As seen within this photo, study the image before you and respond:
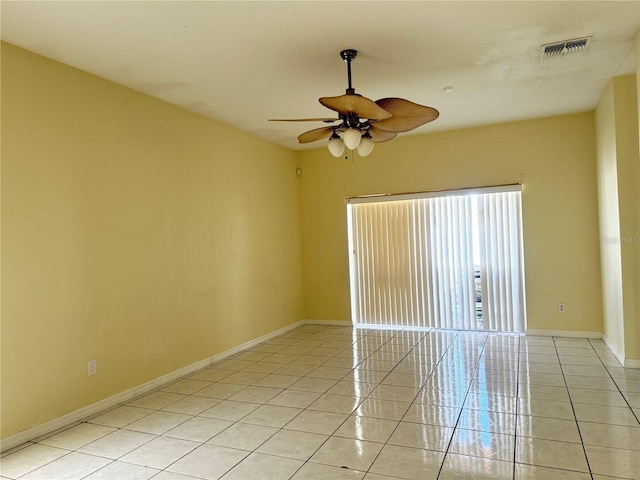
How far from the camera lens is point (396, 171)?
236 inches

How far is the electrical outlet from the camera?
3.35 m

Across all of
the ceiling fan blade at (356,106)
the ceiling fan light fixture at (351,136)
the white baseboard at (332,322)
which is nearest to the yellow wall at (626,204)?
the ceiling fan blade at (356,106)

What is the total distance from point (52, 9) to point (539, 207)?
520 centimetres

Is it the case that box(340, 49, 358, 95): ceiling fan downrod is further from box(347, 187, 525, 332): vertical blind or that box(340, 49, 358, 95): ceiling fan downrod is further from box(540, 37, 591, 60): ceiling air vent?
box(347, 187, 525, 332): vertical blind

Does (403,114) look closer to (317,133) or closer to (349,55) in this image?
(349,55)

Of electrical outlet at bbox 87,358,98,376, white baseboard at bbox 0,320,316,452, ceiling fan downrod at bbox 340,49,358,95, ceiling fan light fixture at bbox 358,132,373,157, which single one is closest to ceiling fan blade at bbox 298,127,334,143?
ceiling fan light fixture at bbox 358,132,373,157

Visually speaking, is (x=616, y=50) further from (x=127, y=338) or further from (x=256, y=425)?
(x=127, y=338)

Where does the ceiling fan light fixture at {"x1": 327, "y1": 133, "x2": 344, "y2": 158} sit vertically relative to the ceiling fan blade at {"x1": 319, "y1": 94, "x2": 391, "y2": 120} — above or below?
below

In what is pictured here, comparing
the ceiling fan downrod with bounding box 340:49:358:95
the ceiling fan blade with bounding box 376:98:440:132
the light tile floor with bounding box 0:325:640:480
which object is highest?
the ceiling fan downrod with bounding box 340:49:358:95

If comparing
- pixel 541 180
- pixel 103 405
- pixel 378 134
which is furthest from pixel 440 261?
pixel 103 405

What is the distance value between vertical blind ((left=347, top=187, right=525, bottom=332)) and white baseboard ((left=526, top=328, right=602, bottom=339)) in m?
0.15

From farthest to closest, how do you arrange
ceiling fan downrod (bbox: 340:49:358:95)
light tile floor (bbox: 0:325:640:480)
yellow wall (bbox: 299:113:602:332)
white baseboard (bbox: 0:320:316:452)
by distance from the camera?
yellow wall (bbox: 299:113:602:332) < ceiling fan downrod (bbox: 340:49:358:95) < white baseboard (bbox: 0:320:316:452) < light tile floor (bbox: 0:325:640:480)

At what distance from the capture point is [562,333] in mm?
5230

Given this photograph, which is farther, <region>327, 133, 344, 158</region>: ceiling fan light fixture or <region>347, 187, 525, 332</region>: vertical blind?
<region>347, 187, 525, 332</region>: vertical blind
